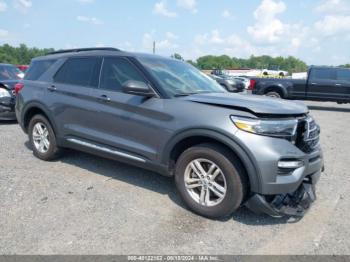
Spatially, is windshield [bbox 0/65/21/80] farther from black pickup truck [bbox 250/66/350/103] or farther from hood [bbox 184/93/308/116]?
black pickup truck [bbox 250/66/350/103]

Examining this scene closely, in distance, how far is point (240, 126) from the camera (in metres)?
3.65

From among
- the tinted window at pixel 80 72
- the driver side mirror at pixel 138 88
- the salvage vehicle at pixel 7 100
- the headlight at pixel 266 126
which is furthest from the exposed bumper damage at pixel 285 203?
the salvage vehicle at pixel 7 100

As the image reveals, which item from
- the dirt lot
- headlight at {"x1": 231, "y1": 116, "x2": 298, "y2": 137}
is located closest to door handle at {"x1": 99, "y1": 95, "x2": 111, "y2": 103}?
the dirt lot

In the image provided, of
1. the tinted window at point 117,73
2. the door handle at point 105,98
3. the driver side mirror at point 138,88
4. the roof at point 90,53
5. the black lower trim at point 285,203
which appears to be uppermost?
the roof at point 90,53

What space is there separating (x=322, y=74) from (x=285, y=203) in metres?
14.0

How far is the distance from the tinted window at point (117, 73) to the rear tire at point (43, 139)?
4.72 feet

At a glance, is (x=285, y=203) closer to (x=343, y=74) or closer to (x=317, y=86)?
(x=317, y=86)

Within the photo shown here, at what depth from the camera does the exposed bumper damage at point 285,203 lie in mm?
3611

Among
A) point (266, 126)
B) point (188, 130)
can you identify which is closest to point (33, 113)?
point (188, 130)

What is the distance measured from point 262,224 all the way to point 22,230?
98.2 inches

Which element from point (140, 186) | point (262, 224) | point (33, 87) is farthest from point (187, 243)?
point (33, 87)

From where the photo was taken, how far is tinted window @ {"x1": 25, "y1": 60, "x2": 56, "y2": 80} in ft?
19.5

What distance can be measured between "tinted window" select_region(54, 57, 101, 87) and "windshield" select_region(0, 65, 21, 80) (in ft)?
18.0

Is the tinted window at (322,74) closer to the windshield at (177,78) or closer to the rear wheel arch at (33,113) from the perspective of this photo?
the windshield at (177,78)
